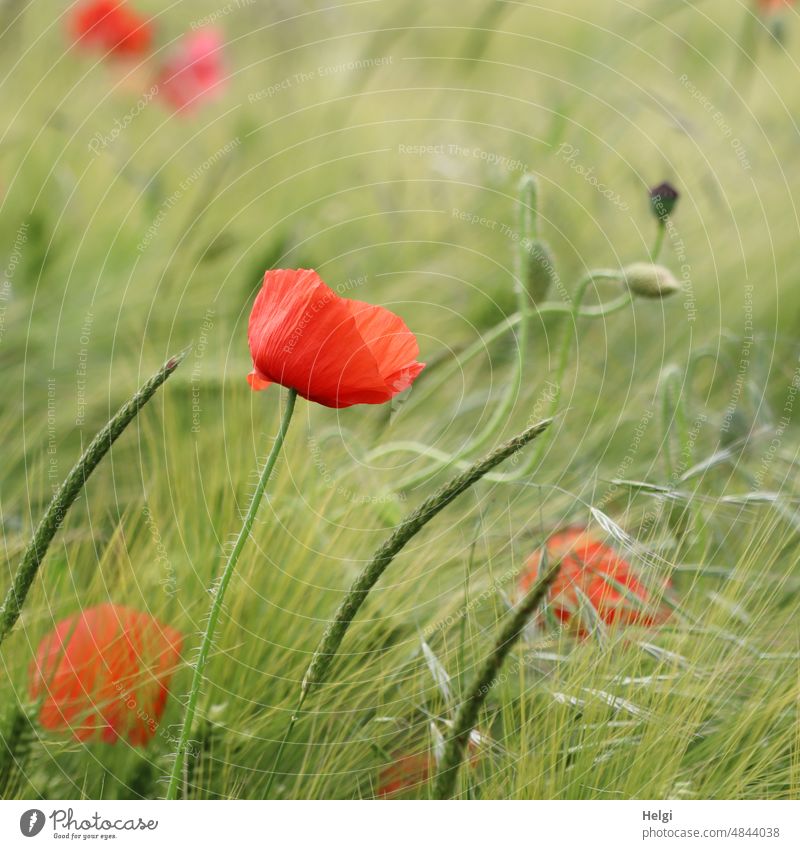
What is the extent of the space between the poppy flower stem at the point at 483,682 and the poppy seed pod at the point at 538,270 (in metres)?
0.20

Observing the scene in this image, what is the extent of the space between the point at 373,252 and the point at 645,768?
43 centimetres

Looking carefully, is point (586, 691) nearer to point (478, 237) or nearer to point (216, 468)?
point (216, 468)


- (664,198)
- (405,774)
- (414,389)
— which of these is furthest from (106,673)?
(664,198)

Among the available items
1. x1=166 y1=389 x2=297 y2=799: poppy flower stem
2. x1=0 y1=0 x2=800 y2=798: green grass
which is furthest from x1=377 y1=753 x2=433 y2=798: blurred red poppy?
x1=166 y1=389 x2=297 y2=799: poppy flower stem

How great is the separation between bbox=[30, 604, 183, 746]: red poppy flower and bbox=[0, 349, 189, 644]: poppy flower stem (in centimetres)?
8

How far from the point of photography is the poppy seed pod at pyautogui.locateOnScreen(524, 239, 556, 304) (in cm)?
57

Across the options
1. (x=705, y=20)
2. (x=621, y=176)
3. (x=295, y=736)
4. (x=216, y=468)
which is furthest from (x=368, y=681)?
(x=705, y=20)

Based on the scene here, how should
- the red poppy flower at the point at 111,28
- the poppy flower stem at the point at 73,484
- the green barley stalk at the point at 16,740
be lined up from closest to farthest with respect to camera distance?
the poppy flower stem at the point at 73,484 → the green barley stalk at the point at 16,740 → the red poppy flower at the point at 111,28

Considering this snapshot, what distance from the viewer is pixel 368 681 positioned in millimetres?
501

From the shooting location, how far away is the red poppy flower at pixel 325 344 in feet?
1.30

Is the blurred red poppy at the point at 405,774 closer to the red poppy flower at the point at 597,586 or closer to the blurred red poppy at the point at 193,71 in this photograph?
the red poppy flower at the point at 597,586

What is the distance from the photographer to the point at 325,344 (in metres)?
0.39

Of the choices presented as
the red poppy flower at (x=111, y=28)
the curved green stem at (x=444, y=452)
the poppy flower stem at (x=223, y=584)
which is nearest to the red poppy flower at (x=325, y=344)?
the poppy flower stem at (x=223, y=584)

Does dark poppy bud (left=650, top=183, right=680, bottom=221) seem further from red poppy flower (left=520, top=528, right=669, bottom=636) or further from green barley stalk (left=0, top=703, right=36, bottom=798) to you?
green barley stalk (left=0, top=703, right=36, bottom=798)
